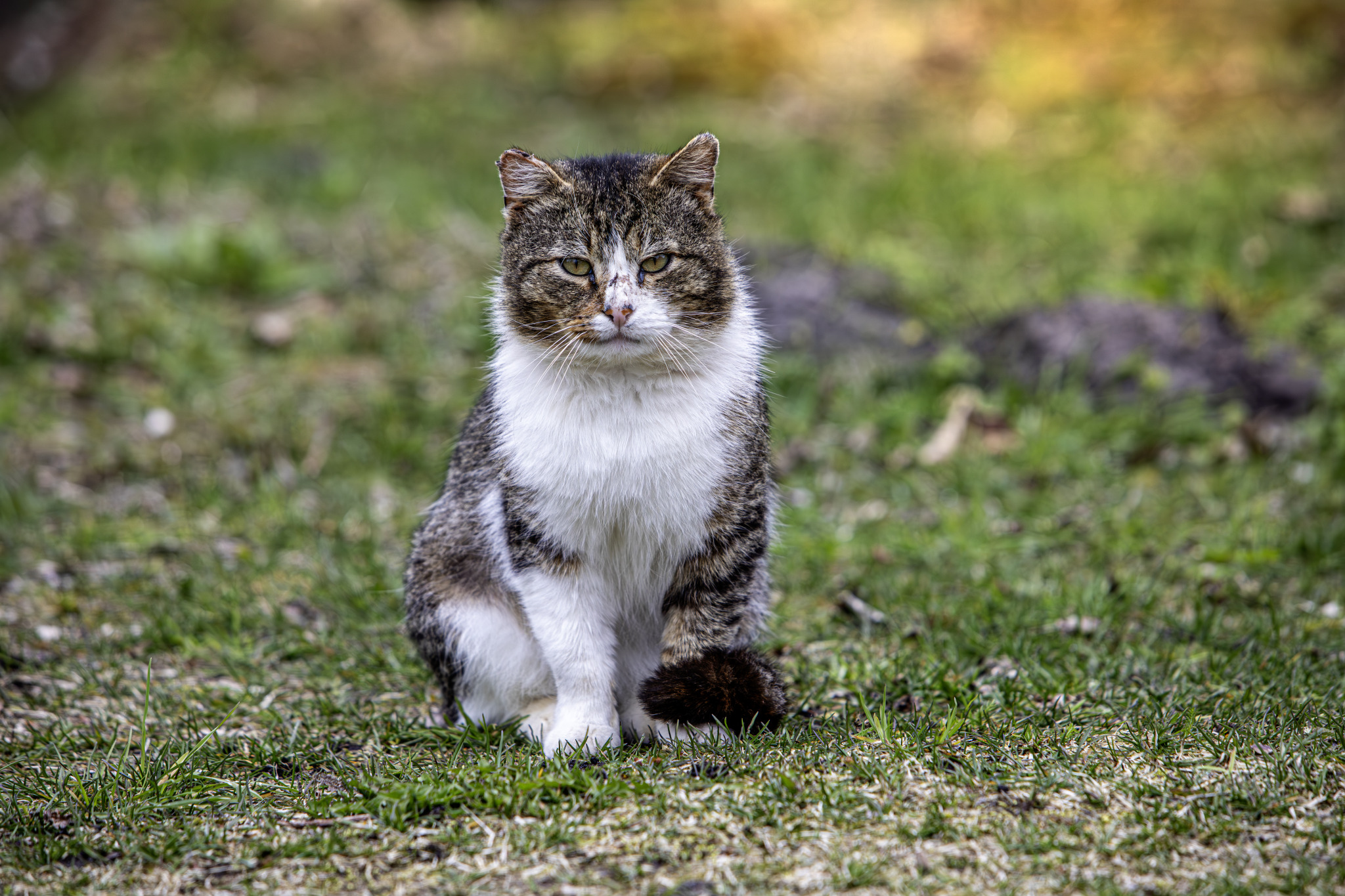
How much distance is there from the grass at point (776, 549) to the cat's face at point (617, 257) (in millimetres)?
1137

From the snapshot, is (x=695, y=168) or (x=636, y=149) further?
(x=636, y=149)

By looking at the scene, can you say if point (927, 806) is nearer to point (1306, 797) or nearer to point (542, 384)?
point (1306, 797)

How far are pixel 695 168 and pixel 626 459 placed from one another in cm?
90

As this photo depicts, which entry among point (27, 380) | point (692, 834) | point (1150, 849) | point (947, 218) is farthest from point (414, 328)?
point (1150, 849)

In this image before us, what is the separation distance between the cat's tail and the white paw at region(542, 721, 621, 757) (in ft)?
0.55

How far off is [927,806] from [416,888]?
1.20m

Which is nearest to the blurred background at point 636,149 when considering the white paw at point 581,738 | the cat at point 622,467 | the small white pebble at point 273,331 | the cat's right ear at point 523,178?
the small white pebble at point 273,331

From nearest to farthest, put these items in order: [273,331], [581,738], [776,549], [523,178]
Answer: [581,738], [523,178], [776,549], [273,331]

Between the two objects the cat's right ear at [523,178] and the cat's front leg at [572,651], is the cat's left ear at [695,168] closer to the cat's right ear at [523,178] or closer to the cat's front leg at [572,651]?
the cat's right ear at [523,178]

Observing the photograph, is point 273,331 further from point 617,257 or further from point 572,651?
point 572,651

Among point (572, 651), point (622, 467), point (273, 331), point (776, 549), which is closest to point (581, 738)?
point (572, 651)

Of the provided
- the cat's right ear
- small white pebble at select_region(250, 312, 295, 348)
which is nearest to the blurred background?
small white pebble at select_region(250, 312, 295, 348)

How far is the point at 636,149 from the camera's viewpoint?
9.07m

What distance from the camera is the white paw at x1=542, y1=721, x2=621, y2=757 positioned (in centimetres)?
332
